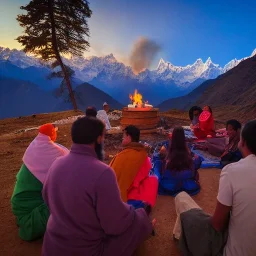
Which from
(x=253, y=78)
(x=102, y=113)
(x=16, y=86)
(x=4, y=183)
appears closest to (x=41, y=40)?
(x=102, y=113)

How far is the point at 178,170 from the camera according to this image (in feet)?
14.9

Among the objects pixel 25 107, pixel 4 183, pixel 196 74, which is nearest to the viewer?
pixel 4 183

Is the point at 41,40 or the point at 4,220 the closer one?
the point at 4,220

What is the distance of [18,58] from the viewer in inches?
6265

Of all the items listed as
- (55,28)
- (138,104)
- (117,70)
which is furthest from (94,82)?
(138,104)

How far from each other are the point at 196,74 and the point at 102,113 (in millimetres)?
150073

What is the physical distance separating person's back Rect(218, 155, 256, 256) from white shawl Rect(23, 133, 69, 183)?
2.31m

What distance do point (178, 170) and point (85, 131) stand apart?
2869 millimetres

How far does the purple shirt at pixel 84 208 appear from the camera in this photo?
Result: 2.01 meters

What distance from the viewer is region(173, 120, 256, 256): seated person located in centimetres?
206

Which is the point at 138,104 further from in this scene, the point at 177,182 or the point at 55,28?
the point at 55,28

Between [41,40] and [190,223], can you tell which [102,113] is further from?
[41,40]

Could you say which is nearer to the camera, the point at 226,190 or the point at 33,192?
the point at 226,190

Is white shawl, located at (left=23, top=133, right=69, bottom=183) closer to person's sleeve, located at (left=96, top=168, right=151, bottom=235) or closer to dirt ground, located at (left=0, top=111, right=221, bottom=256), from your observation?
dirt ground, located at (left=0, top=111, right=221, bottom=256)
